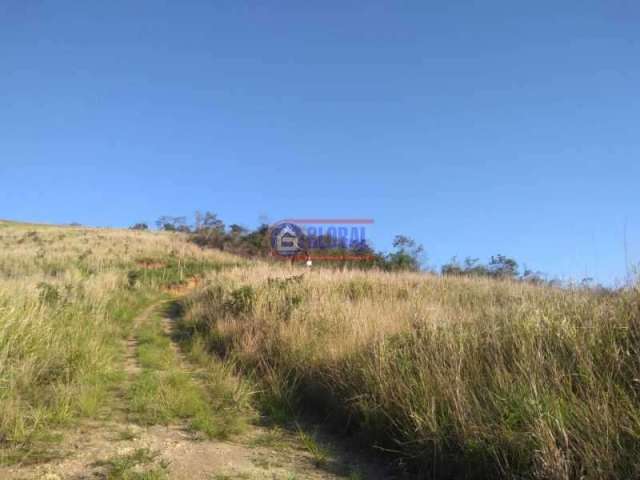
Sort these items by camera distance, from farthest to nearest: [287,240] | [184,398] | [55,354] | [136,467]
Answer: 1. [287,240]
2. [55,354]
3. [184,398]
4. [136,467]

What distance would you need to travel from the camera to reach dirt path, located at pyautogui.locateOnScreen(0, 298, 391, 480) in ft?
10.6

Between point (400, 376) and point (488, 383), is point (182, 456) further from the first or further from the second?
point (488, 383)

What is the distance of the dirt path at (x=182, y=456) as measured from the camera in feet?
10.6

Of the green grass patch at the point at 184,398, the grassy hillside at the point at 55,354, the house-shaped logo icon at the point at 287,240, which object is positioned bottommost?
the green grass patch at the point at 184,398

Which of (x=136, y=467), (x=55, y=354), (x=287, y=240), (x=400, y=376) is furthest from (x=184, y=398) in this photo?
(x=287, y=240)

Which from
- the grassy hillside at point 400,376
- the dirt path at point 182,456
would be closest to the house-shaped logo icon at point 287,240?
the grassy hillside at point 400,376

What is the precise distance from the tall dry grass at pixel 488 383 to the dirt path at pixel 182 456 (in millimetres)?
583

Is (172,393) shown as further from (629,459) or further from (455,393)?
(629,459)

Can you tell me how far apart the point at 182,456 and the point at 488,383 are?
2715 mm

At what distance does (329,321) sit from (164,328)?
5.86 metres

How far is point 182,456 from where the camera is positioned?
3641mm

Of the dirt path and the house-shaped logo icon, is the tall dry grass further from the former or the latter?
the house-shaped logo icon

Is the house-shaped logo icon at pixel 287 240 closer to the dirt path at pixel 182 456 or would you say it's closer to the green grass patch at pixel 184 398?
the green grass patch at pixel 184 398

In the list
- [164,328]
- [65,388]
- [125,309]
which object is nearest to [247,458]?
[65,388]
